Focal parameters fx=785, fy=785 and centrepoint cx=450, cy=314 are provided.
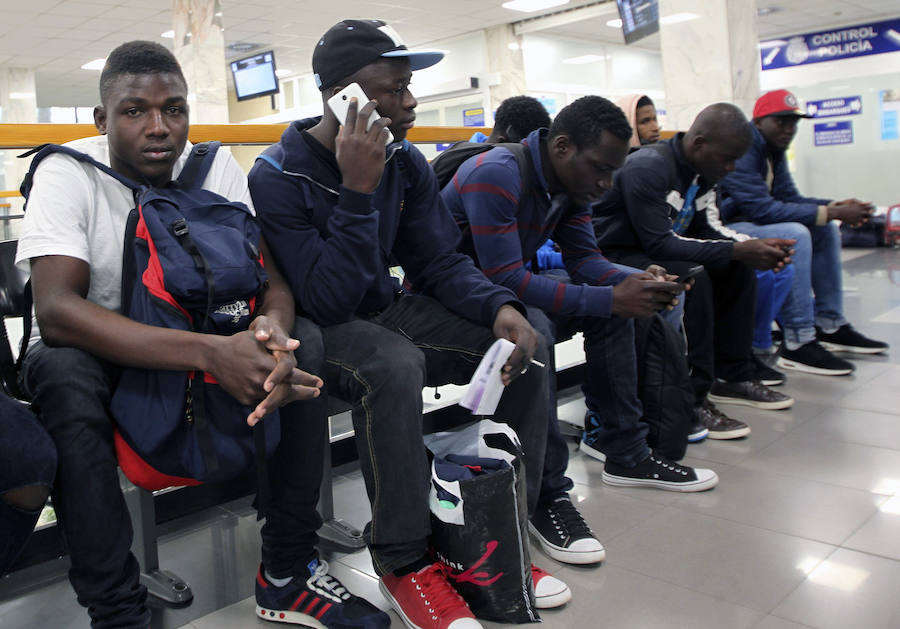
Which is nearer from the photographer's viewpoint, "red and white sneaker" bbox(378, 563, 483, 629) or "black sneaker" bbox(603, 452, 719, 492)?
"red and white sneaker" bbox(378, 563, 483, 629)

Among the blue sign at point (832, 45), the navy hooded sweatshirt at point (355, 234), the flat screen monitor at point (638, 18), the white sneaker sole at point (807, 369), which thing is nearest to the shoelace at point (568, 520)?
the navy hooded sweatshirt at point (355, 234)

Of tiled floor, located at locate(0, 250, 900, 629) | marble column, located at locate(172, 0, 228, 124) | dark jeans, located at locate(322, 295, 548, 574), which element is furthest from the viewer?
marble column, located at locate(172, 0, 228, 124)

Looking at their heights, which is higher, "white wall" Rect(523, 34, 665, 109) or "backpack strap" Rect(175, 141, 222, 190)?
"white wall" Rect(523, 34, 665, 109)

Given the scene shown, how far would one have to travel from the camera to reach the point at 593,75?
617 inches

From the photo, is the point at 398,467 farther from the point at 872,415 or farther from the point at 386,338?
the point at 872,415

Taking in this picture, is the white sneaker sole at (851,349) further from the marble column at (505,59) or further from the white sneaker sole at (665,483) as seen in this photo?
the marble column at (505,59)

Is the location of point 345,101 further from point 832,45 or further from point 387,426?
point 832,45

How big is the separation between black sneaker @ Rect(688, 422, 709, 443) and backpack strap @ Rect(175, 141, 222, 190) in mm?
2132

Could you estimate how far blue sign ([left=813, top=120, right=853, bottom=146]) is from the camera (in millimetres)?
12695

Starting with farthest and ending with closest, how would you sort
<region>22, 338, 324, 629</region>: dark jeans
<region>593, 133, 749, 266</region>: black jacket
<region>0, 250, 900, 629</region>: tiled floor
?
<region>593, 133, 749, 266</region>: black jacket, <region>0, 250, 900, 629</region>: tiled floor, <region>22, 338, 324, 629</region>: dark jeans

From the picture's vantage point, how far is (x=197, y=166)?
6.40 feet

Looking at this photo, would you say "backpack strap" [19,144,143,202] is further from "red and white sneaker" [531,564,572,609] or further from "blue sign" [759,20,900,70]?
"blue sign" [759,20,900,70]

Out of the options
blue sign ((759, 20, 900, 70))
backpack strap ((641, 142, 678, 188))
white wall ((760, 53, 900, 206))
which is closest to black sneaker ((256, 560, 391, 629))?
backpack strap ((641, 142, 678, 188))

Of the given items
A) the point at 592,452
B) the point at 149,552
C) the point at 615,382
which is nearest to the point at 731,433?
the point at 592,452
